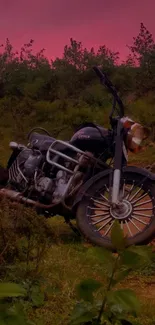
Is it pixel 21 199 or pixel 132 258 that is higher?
pixel 132 258

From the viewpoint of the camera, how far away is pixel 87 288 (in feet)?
4.47

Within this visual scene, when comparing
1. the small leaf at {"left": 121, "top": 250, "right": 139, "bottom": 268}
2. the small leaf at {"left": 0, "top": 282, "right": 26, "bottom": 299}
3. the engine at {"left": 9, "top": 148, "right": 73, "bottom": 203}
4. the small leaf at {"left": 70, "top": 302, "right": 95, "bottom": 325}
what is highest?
the small leaf at {"left": 121, "top": 250, "right": 139, "bottom": 268}

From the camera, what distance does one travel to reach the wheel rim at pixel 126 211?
6.15 metres

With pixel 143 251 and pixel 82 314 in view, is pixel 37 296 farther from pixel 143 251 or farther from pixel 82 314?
pixel 143 251

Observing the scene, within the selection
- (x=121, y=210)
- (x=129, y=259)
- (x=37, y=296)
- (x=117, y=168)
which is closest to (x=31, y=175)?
(x=117, y=168)

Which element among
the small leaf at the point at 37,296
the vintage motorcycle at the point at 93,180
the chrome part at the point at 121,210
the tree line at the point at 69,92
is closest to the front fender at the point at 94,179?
the vintage motorcycle at the point at 93,180

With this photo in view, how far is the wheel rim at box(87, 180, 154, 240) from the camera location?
6148 millimetres

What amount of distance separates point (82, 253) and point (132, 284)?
115 cm

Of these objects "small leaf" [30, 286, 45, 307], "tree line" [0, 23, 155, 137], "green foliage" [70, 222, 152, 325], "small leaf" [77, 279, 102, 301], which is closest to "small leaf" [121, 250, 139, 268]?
"green foliage" [70, 222, 152, 325]

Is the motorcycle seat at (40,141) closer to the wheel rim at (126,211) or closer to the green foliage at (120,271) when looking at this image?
the wheel rim at (126,211)

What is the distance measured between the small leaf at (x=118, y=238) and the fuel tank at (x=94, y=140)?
5.44 metres

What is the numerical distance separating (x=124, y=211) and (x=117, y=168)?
48 centimetres

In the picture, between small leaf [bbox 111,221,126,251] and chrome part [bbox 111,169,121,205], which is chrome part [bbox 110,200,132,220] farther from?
small leaf [bbox 111,221,126,251]

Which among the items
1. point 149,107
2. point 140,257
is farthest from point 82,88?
point 140,257
